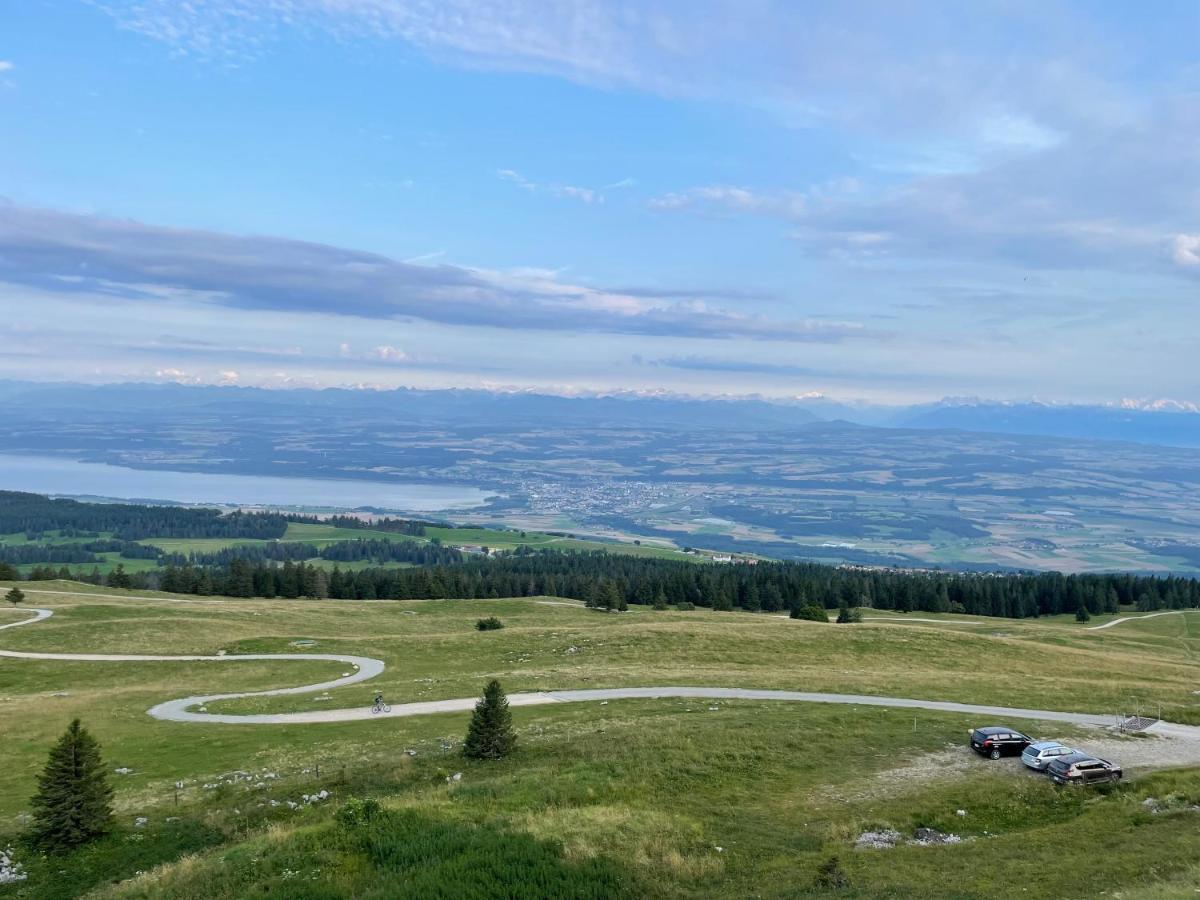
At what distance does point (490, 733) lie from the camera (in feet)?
97.8

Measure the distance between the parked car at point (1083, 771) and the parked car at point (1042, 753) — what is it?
24.7 inches

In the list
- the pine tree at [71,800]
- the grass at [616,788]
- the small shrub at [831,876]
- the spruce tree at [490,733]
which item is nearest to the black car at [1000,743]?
the grass at [616,788]

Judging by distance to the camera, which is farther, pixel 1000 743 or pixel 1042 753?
pixel 1000 743

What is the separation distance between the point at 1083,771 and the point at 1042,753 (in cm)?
173

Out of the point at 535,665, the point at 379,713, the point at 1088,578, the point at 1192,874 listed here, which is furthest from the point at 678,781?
the point at 1088,578

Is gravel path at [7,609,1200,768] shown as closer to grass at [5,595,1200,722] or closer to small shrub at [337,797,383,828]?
grass at [5,595,1200,722]

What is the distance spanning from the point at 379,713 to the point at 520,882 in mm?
23643

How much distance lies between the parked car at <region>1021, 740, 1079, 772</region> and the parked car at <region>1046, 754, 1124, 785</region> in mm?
627

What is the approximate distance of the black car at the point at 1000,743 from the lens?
29.8 m

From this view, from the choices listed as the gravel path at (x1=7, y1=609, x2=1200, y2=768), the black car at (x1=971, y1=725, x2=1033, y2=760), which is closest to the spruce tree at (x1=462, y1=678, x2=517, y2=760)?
the gravel path at (x1=7, y1=609, x2=1200, y2=768)

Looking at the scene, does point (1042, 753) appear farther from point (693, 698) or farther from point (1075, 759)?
point (693, 698)

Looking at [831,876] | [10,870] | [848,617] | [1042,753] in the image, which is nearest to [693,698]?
[1042,753]

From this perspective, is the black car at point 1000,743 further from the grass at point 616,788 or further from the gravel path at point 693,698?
the gravel path at point 693,698

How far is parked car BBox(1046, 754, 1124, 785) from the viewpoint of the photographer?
86.8 feet
